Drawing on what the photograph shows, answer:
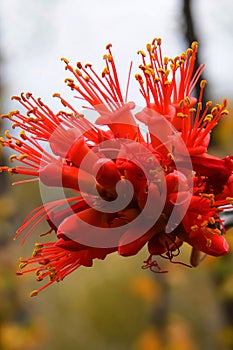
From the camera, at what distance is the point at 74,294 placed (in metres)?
9.78

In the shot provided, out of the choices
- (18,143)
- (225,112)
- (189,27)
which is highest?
(18,143)

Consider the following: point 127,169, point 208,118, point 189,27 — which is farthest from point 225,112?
point 189,27

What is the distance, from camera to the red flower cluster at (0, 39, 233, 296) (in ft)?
4.09

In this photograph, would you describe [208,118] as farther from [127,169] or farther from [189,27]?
[189,27]

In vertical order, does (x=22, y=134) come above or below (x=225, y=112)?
above

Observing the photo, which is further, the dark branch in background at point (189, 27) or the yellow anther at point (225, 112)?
the dark branch in background at point (189, 27)

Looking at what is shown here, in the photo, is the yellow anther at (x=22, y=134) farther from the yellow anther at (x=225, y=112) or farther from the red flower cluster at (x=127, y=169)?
the yellow anther at (x=225, y=112)

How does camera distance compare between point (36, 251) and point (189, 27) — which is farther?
point (189, 27)

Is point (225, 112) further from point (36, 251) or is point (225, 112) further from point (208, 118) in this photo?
point (36, 251)

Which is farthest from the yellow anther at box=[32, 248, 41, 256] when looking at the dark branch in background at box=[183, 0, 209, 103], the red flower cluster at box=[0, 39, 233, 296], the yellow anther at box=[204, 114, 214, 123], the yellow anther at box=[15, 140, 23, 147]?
the dark branch in background at box=[183, 0, 209, 103]

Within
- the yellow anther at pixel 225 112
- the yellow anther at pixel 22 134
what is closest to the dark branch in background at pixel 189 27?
the yellow anther at pixel 225 112

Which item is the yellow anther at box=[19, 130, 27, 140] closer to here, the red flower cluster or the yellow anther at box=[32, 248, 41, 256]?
the red flower cluster

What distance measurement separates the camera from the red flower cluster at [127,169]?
4.09 feet

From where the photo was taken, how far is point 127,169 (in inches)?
49.4
